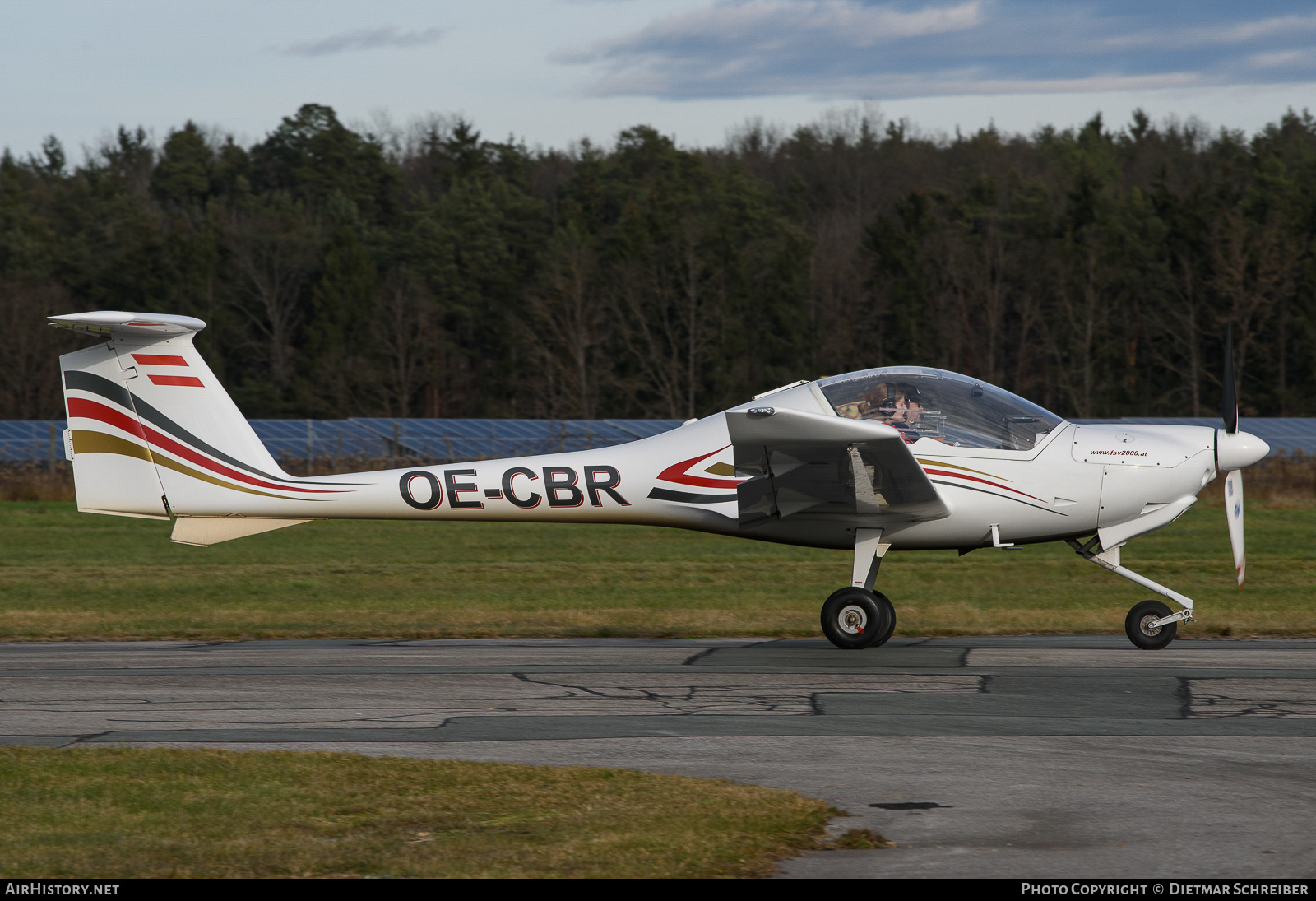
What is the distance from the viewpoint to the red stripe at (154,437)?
41.2 ft

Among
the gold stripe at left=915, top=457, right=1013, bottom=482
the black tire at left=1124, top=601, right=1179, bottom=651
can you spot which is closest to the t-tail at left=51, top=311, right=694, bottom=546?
the gold stripe at left=915, top=457, right=1013, bottom=482

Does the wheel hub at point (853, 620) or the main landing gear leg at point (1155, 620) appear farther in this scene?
the wheel hub at point (853, 620)

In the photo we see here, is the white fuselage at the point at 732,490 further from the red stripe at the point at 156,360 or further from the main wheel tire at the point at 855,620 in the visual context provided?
the red stripe at the point at 156,360

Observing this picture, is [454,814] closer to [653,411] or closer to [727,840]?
[727,840]

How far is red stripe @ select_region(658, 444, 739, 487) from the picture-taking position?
12.2 m

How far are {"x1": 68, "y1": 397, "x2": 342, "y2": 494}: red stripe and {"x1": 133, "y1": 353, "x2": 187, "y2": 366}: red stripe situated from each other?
1.77 feet

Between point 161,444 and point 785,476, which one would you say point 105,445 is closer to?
point 161,444

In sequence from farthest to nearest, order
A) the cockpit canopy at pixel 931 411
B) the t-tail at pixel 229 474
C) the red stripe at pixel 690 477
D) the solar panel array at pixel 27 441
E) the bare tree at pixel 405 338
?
the bare tree at pixel 405 338 < the solar panel array at pixel 27 441 < the t-tail at pixel 229 474 < the red stripe at pixel 690 477 < the cockpit canopy at pixel 931 411

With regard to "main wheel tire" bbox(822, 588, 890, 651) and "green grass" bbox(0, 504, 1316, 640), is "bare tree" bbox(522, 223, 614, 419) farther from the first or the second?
"main wheel tire" bbox(822, 588, 890, 651)

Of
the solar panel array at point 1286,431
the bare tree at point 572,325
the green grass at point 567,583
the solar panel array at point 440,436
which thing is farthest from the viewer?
the bare tree at point 572,325

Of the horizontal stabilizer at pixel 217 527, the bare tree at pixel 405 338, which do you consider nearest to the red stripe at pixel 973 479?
the horizontal stabilizer at pixel 217 527

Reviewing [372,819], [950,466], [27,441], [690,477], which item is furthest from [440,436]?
[372,819]

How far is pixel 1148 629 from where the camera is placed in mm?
11742

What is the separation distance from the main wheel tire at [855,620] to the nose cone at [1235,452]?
3.27 metres
